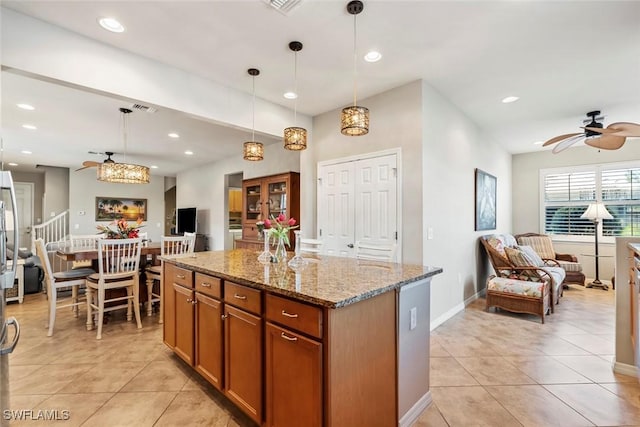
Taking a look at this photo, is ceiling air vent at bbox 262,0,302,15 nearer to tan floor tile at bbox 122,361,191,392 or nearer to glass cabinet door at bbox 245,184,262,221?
tan floor tile at bbox 122,361,191,392

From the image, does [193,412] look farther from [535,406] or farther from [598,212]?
[598,212]

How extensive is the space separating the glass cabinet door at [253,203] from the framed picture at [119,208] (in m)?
5.15

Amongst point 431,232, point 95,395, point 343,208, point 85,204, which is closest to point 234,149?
point 343,208

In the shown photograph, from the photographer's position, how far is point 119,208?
28.8ft

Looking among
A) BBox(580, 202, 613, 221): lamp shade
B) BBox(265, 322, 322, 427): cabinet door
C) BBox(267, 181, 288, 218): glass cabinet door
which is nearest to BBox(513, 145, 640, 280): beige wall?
BBox(580, 202, 613, 221): lamp shade

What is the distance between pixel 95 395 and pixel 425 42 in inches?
153

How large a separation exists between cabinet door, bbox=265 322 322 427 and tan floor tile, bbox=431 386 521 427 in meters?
1.07

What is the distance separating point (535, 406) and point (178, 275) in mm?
2852

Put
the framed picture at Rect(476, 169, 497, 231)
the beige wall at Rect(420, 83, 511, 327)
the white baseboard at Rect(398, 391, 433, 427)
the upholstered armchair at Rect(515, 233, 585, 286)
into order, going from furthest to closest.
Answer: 1. the upholstered armchair at Rect(515, 233, 585, 286)
2. the framed picture at Rect(476, 169, 497, 231)
3. the beige wall at Rect(420, 83, 511, 327)
4. the white baseboard at Rect(398, 391, 433, 427)

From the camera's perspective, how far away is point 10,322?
1.33 meters

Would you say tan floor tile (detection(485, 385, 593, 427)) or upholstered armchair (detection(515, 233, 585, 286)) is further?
upholstered armchair (detection(515, 233, 585, 286))

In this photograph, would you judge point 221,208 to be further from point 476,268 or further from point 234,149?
point 476,268

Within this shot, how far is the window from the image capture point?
18.1ft

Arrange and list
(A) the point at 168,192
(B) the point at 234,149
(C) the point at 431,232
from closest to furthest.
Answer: (C) the point at 431,232, (B) the point at 234,149, (A) the point at 168,192
